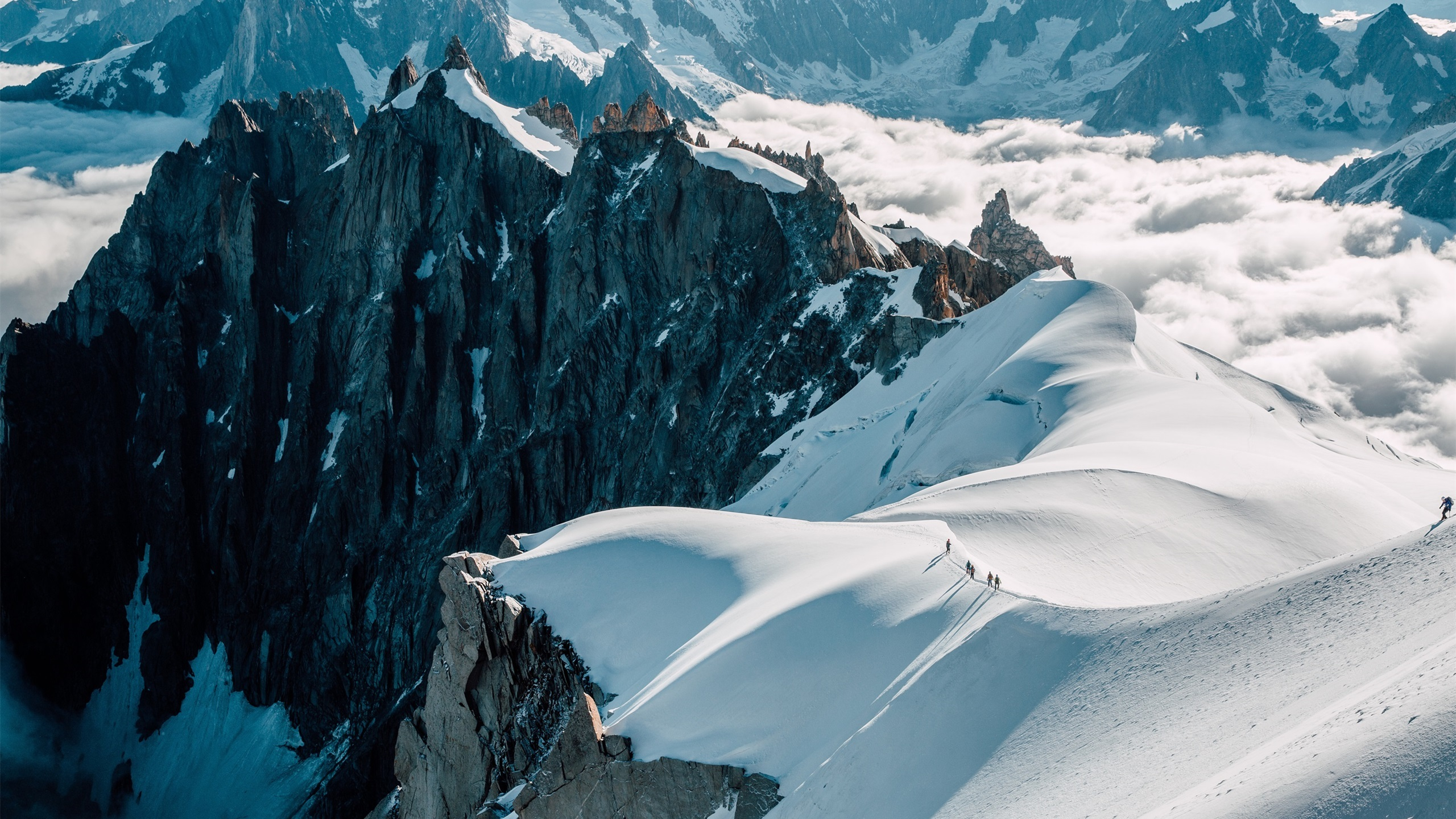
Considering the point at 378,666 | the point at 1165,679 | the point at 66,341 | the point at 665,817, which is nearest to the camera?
the point at 1165,679

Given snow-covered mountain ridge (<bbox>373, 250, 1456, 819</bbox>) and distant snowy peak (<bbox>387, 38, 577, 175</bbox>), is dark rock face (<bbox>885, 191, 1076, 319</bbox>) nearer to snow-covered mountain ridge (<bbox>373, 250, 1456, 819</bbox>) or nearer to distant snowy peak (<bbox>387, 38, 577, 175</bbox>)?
snow-covered mountain ridge (<bbox>373, 250, 1456, 819</bbox>)

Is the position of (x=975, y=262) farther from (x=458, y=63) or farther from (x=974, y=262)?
(x=458, y=63)

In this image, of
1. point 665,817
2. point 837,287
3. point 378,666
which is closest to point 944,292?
point 837,287

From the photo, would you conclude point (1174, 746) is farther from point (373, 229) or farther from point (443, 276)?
point (373, 229)

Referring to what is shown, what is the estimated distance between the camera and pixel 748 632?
3544 cm

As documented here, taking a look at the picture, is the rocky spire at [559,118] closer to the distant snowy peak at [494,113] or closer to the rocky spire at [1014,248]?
the distant snowy peak at [494,113]

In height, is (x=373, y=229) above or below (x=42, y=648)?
above

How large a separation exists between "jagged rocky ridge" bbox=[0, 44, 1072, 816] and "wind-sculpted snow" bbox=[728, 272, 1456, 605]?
57.4 ft

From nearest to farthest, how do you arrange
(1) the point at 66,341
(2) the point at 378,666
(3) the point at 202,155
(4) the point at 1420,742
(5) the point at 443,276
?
1. (4) the point at 1420,742
2. (2) the point at 378,666
3. (5) the point at 443,276
4. (1) the point at 66,341
5. (3) the point at 202,155

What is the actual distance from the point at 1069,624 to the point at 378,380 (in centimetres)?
11157

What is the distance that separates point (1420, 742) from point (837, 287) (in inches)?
3239

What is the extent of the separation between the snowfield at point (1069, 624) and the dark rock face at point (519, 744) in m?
0.92

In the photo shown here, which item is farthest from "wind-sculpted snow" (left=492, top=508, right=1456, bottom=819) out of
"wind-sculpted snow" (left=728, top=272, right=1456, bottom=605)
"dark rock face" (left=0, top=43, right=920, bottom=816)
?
"dark rock face" (left=0, top=43, right=920, bottom=816)

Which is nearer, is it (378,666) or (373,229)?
(378,666)
